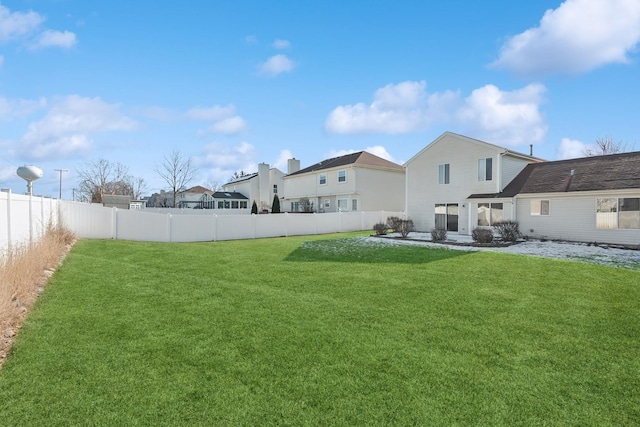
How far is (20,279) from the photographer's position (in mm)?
6191

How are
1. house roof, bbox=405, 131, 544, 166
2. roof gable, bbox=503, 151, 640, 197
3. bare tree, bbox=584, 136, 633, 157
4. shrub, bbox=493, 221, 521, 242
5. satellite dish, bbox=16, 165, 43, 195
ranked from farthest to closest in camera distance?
1. bare tree, bbox=584, 136, 633, 157
2. house roof, bbox=405, 131, 544, 166
3. shrub, bbox=493, 221, 521, 242
4. roof gable, bbox=503, 151, 640, 197
5. satellite dish, bbox=16, 165, 43, 195

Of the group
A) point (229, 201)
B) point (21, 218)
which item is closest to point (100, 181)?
point (229, 201)

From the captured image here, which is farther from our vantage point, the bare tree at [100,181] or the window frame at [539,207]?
the bare tree at [100,181]

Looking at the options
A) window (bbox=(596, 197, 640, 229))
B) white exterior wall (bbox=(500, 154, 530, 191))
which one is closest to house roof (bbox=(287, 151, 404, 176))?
white exterior wall (bbox=(500, 154, 530, 191))

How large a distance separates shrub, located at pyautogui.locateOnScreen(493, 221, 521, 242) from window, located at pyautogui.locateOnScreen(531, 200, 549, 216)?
1.11 metres

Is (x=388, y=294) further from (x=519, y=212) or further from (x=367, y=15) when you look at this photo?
(x=519, y=212)

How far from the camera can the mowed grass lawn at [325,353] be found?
10.4 feet

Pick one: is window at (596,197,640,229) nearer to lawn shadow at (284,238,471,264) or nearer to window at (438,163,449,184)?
window at (438,163,449,184)

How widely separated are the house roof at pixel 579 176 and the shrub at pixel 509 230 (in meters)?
2.06

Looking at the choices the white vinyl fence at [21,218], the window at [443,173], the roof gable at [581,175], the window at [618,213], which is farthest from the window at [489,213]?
Answer: the white vinyl fence at [21,218]

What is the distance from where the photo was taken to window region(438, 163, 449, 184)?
22938 mm

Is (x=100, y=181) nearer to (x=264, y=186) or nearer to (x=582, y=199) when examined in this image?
(x=264, y=186)

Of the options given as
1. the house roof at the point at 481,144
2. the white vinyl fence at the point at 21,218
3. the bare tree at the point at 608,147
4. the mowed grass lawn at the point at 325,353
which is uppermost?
the bare tree at the point at 608,147

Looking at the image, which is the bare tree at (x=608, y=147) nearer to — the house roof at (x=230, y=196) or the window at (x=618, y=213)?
the window at (x=618, y=213)
